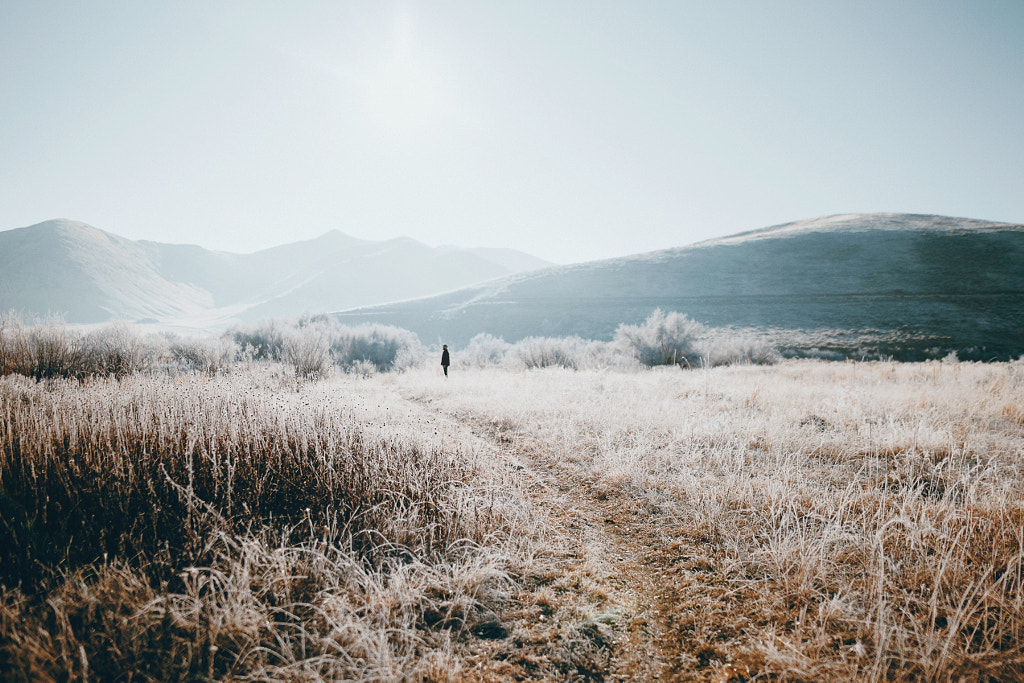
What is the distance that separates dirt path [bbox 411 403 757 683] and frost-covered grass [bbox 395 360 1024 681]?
8 cm

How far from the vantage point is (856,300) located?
38969 mm

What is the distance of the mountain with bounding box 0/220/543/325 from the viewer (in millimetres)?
88688

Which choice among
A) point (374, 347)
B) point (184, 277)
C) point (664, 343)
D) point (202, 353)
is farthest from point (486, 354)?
point (184, 277)

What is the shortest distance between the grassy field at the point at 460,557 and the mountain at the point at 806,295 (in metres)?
31.5

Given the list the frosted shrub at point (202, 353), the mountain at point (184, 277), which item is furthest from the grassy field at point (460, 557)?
the mountain at point (184, 277)

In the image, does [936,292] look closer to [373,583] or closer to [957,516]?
[957,516]

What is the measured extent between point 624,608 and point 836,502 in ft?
8.30

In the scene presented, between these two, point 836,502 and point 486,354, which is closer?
point 836,502

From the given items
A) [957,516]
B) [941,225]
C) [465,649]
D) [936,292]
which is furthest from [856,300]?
[465,649]

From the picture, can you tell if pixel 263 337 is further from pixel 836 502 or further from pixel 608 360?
pixel 836 502

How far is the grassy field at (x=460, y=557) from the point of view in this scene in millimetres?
1917

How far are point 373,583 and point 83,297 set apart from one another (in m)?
131

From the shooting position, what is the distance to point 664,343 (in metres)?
20.3

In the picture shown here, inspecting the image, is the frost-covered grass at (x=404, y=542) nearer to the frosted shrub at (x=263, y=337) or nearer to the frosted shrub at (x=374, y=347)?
the frosted shrub at (x=263, y=337)
